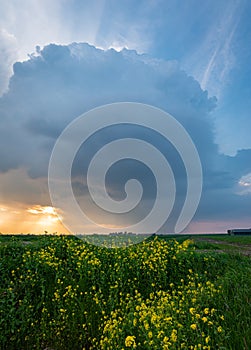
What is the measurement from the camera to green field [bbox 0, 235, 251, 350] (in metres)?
5.79

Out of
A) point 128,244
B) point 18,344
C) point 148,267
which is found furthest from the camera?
point 128,244

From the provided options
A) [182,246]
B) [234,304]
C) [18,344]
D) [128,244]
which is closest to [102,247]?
[128,244]

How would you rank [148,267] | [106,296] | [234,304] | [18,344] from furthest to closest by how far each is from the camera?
[148,267]
[106,296]
[18,344]
[234,304]

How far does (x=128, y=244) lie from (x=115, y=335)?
171 inches

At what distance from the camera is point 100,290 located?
730cm

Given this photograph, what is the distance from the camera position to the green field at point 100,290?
19.0 ft

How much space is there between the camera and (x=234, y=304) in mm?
5305

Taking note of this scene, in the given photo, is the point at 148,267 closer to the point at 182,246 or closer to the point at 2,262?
the point at 182,246

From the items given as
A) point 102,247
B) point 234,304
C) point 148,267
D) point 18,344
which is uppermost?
point 102,247

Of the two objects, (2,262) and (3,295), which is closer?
(3,295)

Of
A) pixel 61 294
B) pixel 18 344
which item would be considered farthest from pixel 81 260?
pixel 18 344

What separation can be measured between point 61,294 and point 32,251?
77.0 inches

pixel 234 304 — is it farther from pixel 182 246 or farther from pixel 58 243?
pixel 58 243

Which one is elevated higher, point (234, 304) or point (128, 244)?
point (128, 244)
